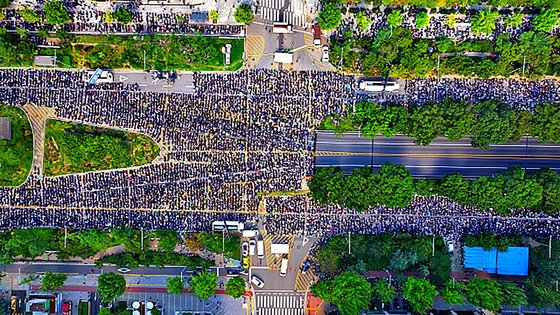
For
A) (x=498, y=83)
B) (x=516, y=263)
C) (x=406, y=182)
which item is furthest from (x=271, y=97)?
(x=516, y=263)

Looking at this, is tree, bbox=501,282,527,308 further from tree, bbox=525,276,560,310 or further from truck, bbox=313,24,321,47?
truck, bbox=313,24,321,47

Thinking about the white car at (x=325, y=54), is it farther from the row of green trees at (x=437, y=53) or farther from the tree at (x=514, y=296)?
the tree at (x=514, y=296)

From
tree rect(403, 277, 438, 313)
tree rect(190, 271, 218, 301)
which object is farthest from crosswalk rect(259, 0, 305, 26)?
tree rect(403, 277, 438, 313)

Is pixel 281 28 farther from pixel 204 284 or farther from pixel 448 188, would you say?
pixel 204 284

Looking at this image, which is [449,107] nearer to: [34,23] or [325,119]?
[325,119]

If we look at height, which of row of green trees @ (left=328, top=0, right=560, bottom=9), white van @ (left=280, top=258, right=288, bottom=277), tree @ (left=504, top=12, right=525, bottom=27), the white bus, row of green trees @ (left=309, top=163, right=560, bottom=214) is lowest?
white van @ (left=280, top=258, right=288, bottom=277)

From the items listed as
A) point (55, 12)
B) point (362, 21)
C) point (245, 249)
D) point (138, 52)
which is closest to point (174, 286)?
point (245, 249)

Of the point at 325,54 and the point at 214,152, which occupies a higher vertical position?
the point at 325,54
